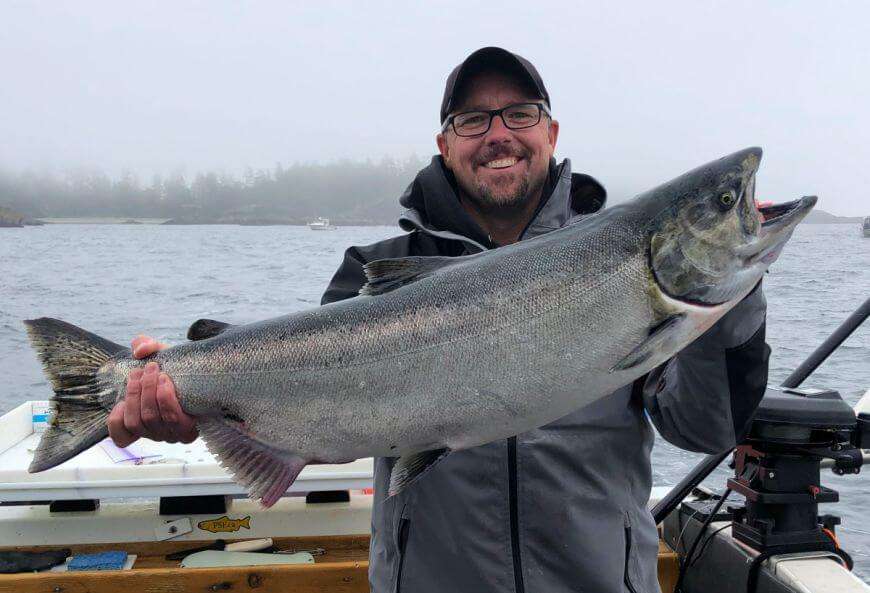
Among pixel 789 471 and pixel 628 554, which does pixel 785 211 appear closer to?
pixel 628 554

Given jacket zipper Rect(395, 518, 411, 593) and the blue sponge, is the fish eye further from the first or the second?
the blue sponge

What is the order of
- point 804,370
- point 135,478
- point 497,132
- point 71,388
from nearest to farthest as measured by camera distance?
1. point 71,388
2. point 497,132
3. point 804,370
4. point 135,478

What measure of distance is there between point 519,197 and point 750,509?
2.17 meters

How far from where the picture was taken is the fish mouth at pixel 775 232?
226cm

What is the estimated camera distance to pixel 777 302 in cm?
2567

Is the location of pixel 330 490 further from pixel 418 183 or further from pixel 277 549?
pixel 418 183

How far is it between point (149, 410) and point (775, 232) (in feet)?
7.63

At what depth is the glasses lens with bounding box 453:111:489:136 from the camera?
138 inches

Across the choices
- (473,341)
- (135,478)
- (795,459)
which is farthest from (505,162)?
(135,478)

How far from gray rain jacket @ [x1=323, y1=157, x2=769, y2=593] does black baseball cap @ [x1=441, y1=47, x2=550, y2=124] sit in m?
1.58

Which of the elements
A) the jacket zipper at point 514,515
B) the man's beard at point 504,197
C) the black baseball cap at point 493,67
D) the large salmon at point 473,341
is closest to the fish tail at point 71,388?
the large salmon at point 473,341

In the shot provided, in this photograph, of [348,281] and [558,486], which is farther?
[348,281]

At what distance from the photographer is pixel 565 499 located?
2771mm

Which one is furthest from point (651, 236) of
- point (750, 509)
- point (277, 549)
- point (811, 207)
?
point (277, 549)
